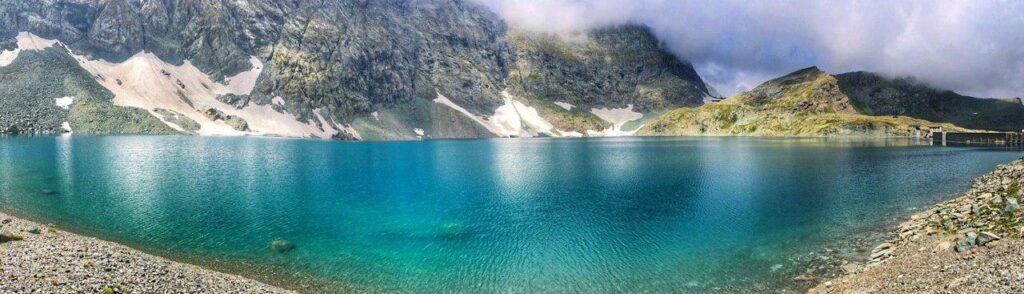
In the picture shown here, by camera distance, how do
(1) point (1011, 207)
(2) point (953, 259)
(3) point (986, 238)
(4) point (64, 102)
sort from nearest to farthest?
1. (2) point (953, 259)
2. (3) point (986, 238)
3. (1) point (1011, 207)
4. (4) point (64, 102)

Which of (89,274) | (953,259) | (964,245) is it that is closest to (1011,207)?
(964,245)

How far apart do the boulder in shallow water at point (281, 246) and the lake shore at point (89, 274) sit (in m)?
6.16

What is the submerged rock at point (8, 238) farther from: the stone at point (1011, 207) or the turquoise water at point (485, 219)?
the stone at point (1011, 207)

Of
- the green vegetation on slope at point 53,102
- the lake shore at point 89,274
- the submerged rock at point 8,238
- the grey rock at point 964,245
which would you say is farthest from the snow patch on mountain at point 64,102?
the grey rock at point 964,245

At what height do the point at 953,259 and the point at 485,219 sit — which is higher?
the point at 953,259

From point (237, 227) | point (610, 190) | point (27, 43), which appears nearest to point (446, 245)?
point (237, 227)

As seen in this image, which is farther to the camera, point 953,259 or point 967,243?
point 967,243

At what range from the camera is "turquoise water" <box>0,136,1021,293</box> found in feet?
76.3

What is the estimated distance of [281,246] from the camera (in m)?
27.2

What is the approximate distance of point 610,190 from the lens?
4981 centimetres

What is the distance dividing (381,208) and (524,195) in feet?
49.3

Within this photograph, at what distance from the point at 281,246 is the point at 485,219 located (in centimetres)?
1504

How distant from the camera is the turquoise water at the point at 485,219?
23250 millimetres

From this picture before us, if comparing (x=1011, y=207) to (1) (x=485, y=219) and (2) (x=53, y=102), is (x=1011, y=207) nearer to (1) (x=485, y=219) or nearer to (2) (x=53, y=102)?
(1) (x=485, y=219)
